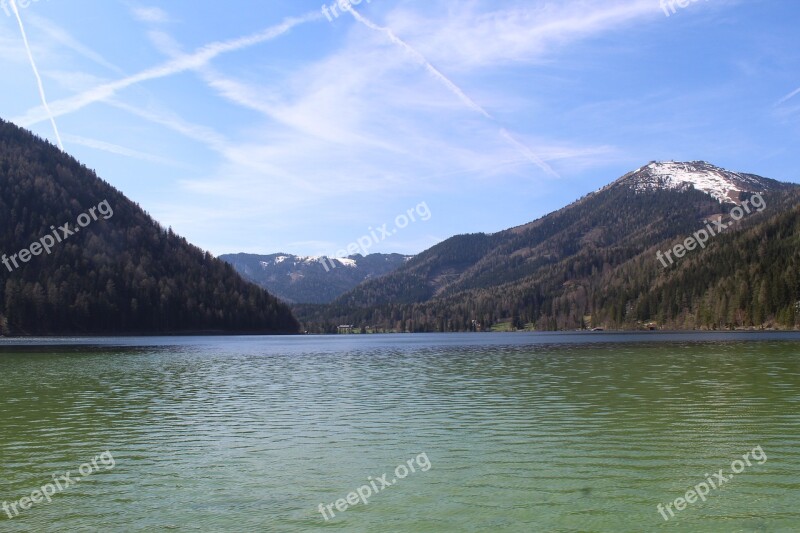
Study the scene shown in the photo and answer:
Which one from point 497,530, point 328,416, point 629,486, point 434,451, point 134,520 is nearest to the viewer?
point 497,530

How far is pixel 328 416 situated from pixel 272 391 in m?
16.9

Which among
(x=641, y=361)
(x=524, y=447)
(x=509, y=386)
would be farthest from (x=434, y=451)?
(x=641, y=361)

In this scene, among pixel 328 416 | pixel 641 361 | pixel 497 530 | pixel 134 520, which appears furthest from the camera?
pixel 641 361

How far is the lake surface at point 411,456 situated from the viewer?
65.2ft

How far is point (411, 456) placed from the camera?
93.2 ft

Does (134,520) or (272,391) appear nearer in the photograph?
(134,520)

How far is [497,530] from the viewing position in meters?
18.3

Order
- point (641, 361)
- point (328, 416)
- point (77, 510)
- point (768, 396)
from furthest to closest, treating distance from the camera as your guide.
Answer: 1. point (641, 361)
2. point (768, 396)
3. point (328, 416)
4. point (77, 510)

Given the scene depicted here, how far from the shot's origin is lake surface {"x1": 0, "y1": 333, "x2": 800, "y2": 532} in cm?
1988

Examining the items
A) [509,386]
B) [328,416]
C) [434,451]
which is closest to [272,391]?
[328,416]

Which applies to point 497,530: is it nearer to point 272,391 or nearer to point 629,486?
point 629,486

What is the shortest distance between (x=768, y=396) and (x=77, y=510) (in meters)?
44.9

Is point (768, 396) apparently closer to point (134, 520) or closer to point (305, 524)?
point (305, 524)

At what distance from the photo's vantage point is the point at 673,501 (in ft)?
69.2
